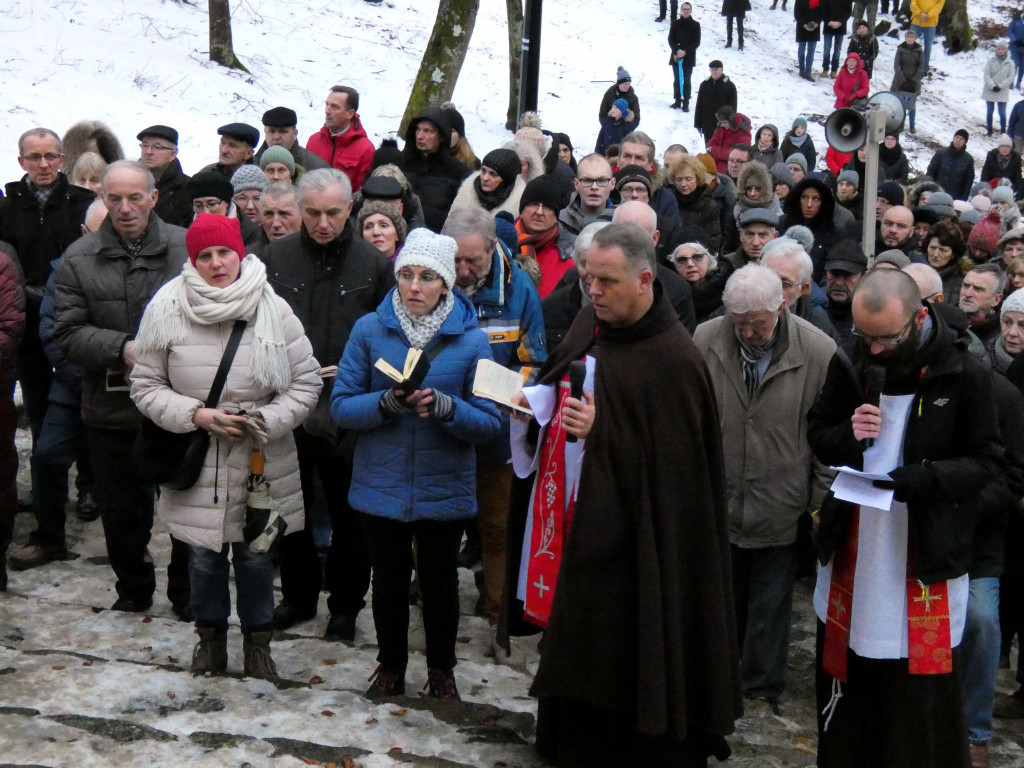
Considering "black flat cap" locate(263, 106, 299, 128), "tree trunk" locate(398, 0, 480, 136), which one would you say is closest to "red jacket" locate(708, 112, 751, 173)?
"tree trunk" locate(398, 0, 480, 136)

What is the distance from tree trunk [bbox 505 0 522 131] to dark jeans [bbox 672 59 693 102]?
4.77 m

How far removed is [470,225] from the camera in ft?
19.5

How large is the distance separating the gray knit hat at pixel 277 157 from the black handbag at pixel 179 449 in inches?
144

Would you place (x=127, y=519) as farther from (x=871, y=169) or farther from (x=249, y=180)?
(x=871, y=169)

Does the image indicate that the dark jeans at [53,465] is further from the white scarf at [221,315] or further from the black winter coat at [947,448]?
the black winter coat at [947,448]

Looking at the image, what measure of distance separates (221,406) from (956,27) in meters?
30.7

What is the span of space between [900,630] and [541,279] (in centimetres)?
349

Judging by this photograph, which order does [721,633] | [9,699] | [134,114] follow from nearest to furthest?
[721,633] < [9,699] < [134,114]

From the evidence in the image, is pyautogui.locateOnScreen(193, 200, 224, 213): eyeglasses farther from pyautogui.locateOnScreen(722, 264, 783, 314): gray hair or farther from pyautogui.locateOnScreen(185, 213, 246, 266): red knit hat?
pyautogui.locateOnScreen(722, 264, 783, 314): gray hair

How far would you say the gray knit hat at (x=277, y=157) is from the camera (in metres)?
8.70

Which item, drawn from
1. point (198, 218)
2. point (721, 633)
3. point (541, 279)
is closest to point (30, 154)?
point (198, 218)

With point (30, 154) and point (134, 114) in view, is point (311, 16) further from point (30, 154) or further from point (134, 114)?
point (30, 154)

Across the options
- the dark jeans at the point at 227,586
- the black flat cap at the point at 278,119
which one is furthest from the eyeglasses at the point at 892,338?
the black flat cap at the point at 278,119

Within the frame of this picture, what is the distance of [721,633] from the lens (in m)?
4.54
